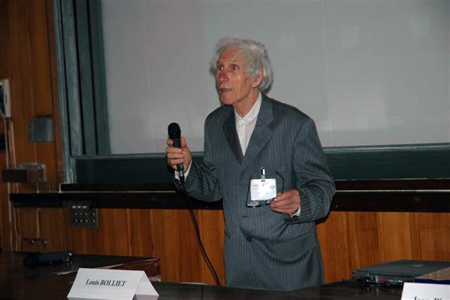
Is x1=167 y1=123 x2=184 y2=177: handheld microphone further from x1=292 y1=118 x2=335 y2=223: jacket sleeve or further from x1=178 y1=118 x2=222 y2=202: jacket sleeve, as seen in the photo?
x1=292 y1=118 x2=335 y2=223: jacket sleeve

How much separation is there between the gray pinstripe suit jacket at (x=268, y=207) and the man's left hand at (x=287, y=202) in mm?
76

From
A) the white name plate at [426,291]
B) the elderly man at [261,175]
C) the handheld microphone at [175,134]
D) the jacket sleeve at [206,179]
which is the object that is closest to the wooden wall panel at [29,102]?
the jacket sleeve at [206,179]

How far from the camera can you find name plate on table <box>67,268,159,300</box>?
2.70 meters

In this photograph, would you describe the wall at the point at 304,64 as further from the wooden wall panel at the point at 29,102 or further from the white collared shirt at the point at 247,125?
the white collared shirt at the point at 247,125

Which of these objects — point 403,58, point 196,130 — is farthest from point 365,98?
point 196,130

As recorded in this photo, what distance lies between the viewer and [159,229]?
190 inches

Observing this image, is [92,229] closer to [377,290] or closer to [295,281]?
[295,281]

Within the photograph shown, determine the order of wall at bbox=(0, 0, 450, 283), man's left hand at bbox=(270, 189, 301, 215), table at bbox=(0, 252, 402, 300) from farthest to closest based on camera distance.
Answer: wall at bbox=(0, 0, 450, 283)
man's left hand at bbox=(270, 189, 301, 215)
table at bbox=(0, 252, 402, 300)

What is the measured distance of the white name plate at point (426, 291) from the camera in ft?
7.13

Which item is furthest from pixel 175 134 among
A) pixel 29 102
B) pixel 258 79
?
pixel 29 102

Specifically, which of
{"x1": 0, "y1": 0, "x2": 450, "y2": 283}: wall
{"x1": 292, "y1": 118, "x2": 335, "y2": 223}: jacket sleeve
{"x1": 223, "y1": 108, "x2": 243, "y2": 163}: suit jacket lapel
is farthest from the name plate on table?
{"x1": 0, "y1": 0, "x2": 450, "y2": 283}: wall

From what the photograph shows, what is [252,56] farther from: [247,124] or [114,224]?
[114,224]

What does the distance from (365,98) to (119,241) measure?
1817 millimetres

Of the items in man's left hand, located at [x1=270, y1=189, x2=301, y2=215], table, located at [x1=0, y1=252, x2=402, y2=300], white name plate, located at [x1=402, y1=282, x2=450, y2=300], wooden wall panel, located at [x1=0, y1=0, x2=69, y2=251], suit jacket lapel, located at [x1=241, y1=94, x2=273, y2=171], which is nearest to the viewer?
white name plate, located at [x1=402, y1=282, x2=450, y2=300]
